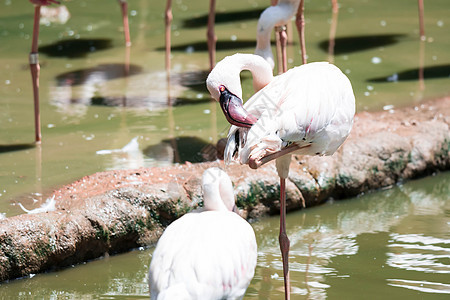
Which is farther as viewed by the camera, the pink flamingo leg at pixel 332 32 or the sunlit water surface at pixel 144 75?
the pink flamingo leg at pixel 332 32

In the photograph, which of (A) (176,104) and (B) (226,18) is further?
(B) (226,18)

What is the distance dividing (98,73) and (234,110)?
180 inches

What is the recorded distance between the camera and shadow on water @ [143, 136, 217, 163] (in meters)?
5.16

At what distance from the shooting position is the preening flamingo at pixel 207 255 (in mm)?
2689

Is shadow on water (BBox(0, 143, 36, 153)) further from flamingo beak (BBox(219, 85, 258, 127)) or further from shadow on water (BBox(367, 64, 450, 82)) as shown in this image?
shadow on water (BBox(367, 64, 450, 82))

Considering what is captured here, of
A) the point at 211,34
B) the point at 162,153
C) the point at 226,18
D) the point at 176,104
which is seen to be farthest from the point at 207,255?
the point at 226,18

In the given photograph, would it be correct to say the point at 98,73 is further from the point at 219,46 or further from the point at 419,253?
the point at 419,253

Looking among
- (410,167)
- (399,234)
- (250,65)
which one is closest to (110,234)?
(250,65)

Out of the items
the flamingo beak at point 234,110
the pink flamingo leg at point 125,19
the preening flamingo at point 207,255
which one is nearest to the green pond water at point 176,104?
the pink flamingo leg at point 125,19

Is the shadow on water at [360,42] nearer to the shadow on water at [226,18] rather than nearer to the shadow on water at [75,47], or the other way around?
the shadow on water at [226,18]

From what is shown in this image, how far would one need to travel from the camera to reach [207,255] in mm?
2783

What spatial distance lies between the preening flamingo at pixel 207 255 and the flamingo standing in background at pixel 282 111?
24cm

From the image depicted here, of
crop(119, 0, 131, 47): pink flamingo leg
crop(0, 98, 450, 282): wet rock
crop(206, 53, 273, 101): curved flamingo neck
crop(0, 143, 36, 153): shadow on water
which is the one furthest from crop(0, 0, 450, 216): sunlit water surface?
crop(206, 53, 273, 101): curved flamingo neck

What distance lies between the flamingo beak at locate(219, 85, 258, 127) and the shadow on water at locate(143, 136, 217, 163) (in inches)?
77.3
